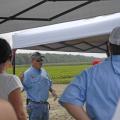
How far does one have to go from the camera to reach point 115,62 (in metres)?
2.46

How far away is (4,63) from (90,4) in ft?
4.60

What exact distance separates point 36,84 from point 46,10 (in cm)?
314

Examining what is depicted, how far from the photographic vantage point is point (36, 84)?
7.23m

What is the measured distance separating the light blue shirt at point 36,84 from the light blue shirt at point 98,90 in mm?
4688

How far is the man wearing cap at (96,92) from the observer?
2.39 metres

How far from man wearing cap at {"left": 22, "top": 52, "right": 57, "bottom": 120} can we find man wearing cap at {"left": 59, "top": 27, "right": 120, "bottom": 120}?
462 centimetres

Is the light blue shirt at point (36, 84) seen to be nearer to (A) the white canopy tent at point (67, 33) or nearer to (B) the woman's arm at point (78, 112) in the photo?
(A) the white canopy tent at point (67, 33)

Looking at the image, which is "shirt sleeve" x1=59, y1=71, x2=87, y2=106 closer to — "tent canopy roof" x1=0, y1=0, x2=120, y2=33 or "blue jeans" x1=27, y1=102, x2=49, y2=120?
"tent canopy roof" x1=0, y1=0, x2=120, y2=33

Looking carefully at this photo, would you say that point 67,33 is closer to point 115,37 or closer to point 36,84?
point 36,84

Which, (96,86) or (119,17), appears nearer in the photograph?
(96,86)

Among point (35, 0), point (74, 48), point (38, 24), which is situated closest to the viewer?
point (35, 0)

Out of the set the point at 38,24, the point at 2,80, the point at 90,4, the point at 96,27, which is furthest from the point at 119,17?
the point at 2,80

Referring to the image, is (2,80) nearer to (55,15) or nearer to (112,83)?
(112,83)

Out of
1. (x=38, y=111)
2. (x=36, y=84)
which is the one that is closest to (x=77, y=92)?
(x=38, y=111)
